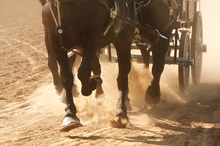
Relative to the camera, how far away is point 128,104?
5.04 metres

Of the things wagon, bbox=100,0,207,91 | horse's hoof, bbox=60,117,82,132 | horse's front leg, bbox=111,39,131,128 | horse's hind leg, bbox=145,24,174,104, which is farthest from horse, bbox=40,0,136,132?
wagon, bbox=100,0,207,91

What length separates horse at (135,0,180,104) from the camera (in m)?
4.73

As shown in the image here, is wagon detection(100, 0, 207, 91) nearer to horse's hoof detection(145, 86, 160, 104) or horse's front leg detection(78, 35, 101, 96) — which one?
horse's hoof detection(145, 86, 160, 104)

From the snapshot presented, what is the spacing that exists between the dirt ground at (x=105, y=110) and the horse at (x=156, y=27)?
12.7 inches

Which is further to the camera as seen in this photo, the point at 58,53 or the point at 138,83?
the point at 138,83

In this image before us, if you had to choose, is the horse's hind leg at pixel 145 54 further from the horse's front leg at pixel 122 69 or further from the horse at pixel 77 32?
the horse at pixel 77 32

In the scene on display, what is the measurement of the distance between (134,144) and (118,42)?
4.82 feet

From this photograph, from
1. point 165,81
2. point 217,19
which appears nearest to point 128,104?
point 165,81

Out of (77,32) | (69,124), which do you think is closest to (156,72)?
(77,32)

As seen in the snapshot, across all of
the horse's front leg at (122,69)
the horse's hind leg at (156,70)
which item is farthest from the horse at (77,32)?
the horse's hind leg at (156,70)

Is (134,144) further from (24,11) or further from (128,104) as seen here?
(24,11)

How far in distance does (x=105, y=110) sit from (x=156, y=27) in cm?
143

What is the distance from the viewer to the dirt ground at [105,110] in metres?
3.54

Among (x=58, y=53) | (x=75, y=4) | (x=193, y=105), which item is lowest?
(x=193, y=105)
